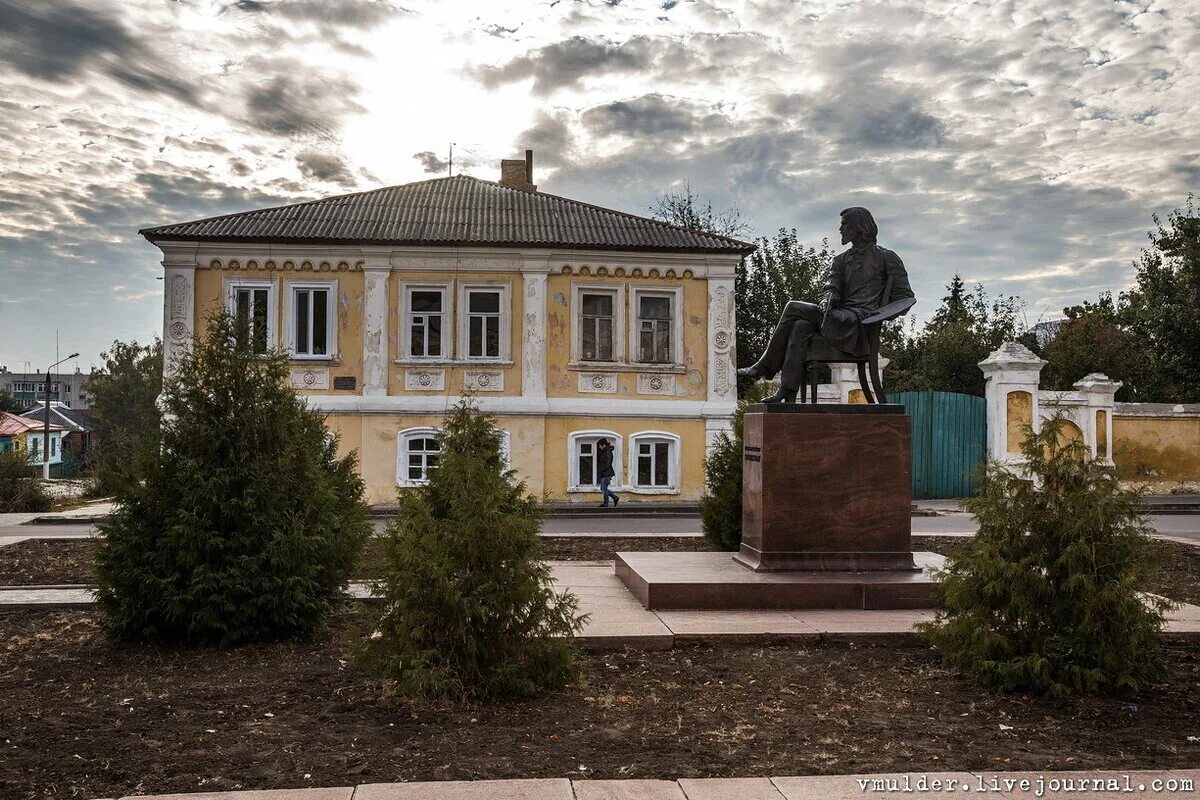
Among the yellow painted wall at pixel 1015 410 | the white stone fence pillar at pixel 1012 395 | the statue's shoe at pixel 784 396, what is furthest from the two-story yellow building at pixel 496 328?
the statue's shoe at pixel 784 396

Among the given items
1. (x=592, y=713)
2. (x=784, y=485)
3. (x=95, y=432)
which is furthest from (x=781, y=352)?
(x=95, y=432)

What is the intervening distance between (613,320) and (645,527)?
6203 mm

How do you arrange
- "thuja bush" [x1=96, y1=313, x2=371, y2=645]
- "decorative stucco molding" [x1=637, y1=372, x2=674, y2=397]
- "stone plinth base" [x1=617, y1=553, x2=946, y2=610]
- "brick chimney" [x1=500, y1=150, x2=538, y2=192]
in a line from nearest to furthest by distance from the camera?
"thuja bush" [x1=96, y1=313, x2=371, y2=645] < "stone plinth base" [x1=617, y1=553, x2=946, y2=610] < "decorative stucco molding" [x1=637, y1=372, x2=674, y2=397] < "brick chimney" [x1=500, y1=150, x2=538, y2=192]

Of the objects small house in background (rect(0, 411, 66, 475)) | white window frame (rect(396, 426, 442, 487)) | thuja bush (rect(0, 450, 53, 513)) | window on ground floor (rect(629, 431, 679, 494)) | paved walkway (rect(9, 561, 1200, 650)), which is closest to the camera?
paved walkway (rect(9, 561, 1200, 650))

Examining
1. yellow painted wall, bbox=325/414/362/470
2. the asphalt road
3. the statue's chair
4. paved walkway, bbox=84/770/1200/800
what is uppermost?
the statue's chair

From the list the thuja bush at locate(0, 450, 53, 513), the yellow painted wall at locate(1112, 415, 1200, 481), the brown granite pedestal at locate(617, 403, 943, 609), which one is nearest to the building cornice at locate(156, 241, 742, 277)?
the thuja bush at locate(0, 450, 53, 513)

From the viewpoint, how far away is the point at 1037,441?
6.11 meters

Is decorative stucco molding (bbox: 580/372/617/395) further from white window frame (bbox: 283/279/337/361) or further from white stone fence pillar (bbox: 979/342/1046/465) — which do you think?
white stone fence pillar (bbox: 979/342/1046/465)

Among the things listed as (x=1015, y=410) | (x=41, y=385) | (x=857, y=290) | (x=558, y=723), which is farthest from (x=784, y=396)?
(x=41, y=385)

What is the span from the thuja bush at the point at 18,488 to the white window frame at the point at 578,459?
10782 mm

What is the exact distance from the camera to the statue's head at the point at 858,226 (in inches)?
370

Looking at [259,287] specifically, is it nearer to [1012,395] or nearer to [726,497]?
[726,497]

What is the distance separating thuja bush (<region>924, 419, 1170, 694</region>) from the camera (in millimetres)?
5773

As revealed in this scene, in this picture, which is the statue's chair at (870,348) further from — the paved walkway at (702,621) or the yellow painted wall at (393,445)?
the yellow painted wall at (393,445)
